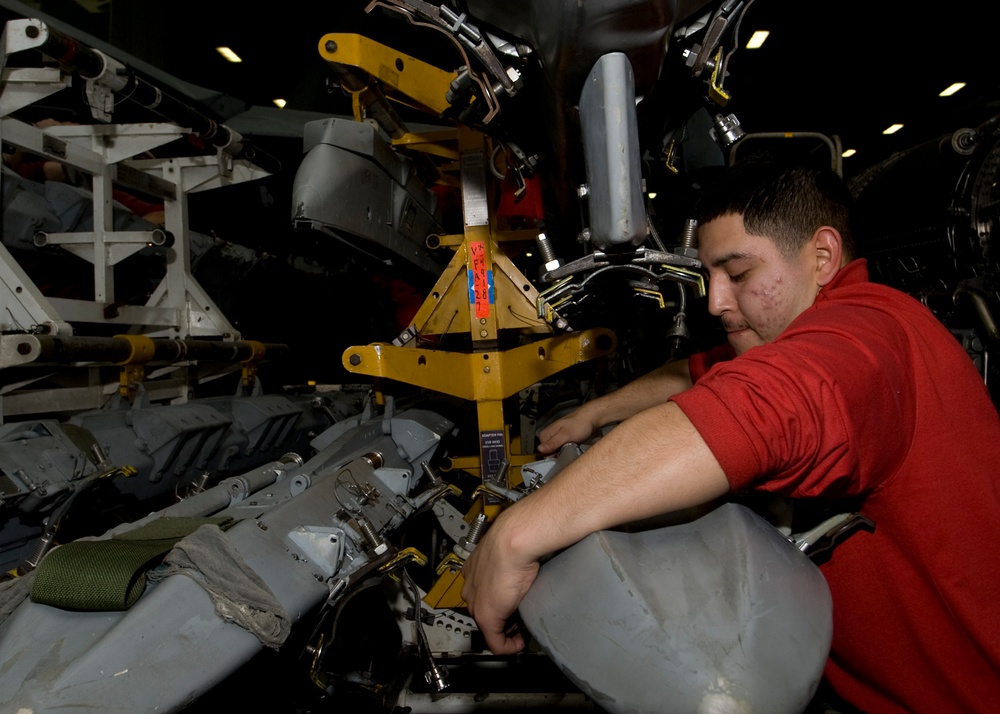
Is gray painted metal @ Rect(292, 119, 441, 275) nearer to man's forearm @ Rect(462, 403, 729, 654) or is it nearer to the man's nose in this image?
the man's nose

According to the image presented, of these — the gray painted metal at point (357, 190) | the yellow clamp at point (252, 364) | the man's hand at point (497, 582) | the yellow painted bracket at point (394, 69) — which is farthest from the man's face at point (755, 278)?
the yellow clamp at point (252, 364)

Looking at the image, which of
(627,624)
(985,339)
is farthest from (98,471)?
(985,339)

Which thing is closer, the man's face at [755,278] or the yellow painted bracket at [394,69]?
the man's face at [755,278]

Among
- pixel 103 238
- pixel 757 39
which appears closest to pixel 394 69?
pixel 103 238

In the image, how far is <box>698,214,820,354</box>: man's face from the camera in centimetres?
130

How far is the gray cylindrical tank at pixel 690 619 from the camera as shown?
2.47 feet

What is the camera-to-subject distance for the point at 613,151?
1.33 metres

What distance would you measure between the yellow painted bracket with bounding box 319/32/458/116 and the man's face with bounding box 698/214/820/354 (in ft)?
3.68

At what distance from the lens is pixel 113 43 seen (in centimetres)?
555

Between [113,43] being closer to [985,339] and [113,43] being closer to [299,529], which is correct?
[299,529]

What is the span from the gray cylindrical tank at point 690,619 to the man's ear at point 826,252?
689mm

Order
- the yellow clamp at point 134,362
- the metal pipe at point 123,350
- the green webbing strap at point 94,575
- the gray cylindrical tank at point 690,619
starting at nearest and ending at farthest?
the gray cylindrical tank at point 690,619 → the green webbing strap at point 94,575 → the metal pipe at point 123,350 → the yellow clamp at point 134,362

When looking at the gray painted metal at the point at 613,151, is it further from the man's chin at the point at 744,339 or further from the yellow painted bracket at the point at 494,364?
the yellow painted bracket at the point at 494,364

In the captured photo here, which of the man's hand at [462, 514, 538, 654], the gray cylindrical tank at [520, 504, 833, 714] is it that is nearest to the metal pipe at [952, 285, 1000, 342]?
the gray cylindrical tank at [520, 504, 833, 714]
